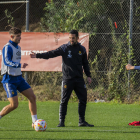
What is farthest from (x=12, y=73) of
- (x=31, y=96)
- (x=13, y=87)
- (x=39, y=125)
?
(x=39, y=125)

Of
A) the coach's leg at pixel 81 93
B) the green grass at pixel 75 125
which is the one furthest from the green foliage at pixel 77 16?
the coach's leg at pixel 81 93

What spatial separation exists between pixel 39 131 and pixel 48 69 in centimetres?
537

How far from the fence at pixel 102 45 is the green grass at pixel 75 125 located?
145cm

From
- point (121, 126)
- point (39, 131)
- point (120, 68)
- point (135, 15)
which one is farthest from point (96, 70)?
point (39, 131)

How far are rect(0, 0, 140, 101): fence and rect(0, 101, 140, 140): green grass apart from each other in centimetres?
145

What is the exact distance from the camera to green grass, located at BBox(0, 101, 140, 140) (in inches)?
209

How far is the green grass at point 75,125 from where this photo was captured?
5.30 meters

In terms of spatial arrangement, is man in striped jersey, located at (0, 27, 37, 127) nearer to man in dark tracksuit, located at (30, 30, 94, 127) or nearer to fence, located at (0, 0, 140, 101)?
man in dark tracksuit, located at (30, 30, 94, 127)

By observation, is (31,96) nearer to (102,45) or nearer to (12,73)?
(12,73)

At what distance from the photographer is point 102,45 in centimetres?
1162

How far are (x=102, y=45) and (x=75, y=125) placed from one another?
5578 mm

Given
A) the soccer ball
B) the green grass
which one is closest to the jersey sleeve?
the soccer ball

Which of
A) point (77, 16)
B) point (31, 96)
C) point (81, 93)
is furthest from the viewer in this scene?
point (77, 16)

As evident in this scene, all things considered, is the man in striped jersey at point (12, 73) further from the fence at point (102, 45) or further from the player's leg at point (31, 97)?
the fence at point (102, 45)
